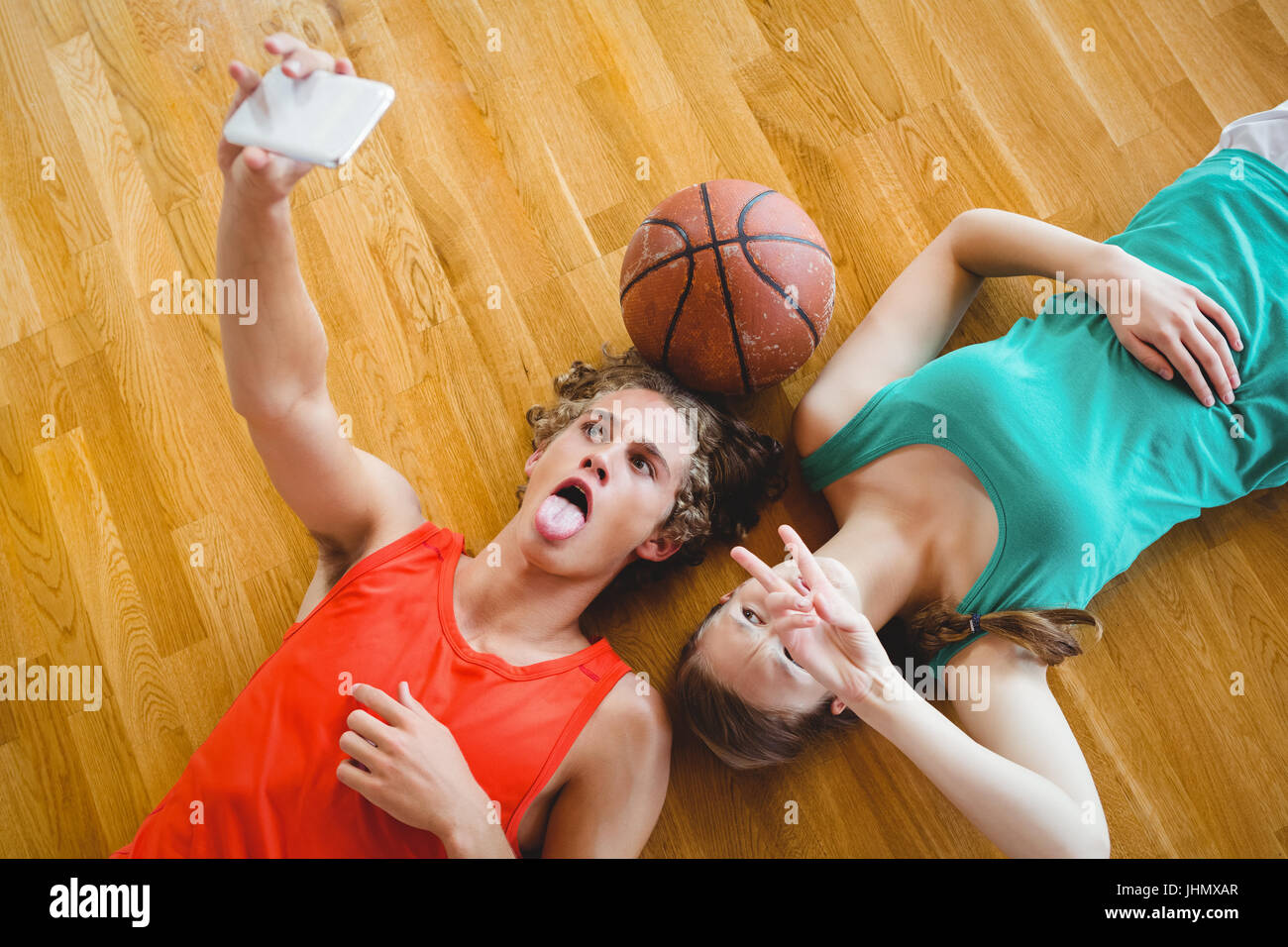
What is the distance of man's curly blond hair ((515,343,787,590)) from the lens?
2.00 m

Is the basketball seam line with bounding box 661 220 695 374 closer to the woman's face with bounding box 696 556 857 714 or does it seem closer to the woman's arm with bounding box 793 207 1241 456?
the woman's arm with bounding box 793 207 1241 456

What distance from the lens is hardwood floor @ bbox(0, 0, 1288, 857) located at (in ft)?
7.14

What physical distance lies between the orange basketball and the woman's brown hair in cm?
59

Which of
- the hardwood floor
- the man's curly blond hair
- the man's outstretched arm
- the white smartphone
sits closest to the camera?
the white smartphone

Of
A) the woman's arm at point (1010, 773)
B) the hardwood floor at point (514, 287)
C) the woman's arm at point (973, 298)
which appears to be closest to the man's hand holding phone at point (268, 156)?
the hardwood floor at point (514, 287)

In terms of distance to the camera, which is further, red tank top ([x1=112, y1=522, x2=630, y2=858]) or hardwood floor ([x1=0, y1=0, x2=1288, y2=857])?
hardwood floor ([x1=0, y1=0, x2=1288, y2=857])

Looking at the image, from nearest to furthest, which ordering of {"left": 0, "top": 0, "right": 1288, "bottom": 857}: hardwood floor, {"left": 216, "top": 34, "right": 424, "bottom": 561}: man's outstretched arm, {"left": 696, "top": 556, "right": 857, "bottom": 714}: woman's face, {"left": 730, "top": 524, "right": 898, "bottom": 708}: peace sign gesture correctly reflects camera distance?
{"left": 216, "top": 34, "right": 424, "bottom": 561}: man's outstretched arm, {"left": 730, "top": 524, "right": 898, "bottom": 708}: peace sign gesture, {"left": 696, "top": 556, "right": 857, "bottom": 714}: woman's face, {"left": 0, "top": 0, "right": 1288, "bottom": 857}: hardwood floor

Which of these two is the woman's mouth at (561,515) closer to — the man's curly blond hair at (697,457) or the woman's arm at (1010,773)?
the man's curly blond hair at (697,457)

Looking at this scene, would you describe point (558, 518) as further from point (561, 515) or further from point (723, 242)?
point (723, 242)

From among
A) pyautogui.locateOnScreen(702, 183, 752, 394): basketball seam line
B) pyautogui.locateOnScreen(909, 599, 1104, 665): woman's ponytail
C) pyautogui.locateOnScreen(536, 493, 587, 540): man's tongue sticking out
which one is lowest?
pyautogui.locateOnScreen(909, 599, 1104, 665): woman's ponytail

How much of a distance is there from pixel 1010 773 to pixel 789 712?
470mm

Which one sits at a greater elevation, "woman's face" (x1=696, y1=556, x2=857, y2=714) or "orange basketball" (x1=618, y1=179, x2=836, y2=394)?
"orange basketball" (x1=618, y1=179, x2=836, y2=394)

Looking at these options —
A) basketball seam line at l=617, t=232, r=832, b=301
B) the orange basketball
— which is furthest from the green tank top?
basketball seam line at l=617, t=232, r=832, b=301

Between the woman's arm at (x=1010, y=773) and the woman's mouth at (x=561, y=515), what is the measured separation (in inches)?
28.0
